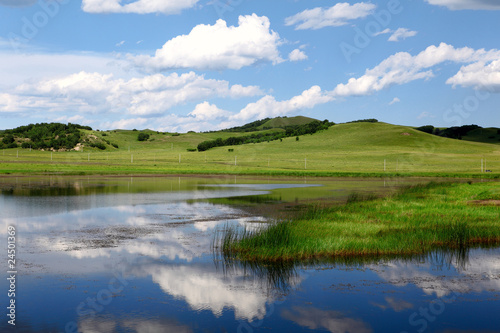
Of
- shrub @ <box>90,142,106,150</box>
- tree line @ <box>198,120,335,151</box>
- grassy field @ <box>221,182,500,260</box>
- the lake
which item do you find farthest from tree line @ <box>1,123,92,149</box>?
the lake

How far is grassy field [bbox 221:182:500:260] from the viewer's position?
57.2ft

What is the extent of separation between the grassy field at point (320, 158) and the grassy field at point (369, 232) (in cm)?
4516

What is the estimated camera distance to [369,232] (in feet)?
67.8

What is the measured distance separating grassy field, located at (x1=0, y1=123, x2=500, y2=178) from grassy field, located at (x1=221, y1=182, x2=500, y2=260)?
4516 centimetres

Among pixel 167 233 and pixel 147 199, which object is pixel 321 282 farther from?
pixel 147 199

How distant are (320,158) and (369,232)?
304 feet

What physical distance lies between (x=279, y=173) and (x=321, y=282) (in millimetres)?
59435

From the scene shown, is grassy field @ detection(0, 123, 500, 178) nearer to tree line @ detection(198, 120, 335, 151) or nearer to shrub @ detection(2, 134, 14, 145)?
tree line @ detection(198, 120, 335, 151)

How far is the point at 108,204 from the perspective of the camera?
31844 millimetres

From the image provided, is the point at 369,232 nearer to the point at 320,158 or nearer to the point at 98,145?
the point at 320,158

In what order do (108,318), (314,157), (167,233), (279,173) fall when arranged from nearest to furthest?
(108,318) < (167,233) < (279,173) < (314,157)

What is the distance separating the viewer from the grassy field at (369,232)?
17.4 meters

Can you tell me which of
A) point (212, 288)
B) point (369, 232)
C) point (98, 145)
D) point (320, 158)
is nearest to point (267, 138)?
point (320, 158)

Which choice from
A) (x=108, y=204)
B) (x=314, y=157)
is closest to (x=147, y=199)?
(x=108, y=204)
